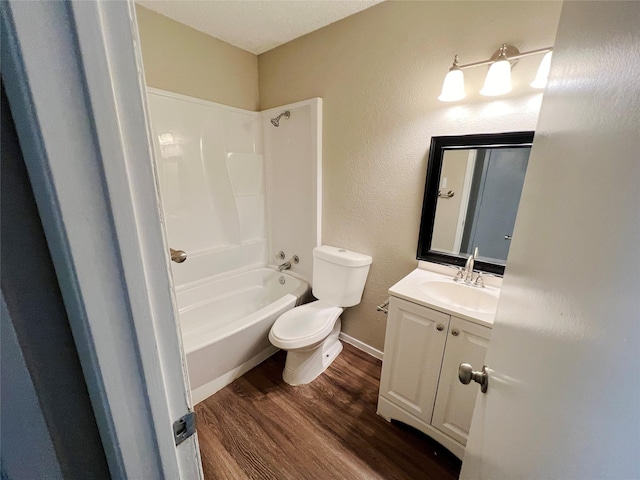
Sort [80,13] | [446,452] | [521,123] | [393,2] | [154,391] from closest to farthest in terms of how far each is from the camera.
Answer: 1. [80,13]
2. [154,391]
3. [521,123]
4. [446,452]
5. [393,2]

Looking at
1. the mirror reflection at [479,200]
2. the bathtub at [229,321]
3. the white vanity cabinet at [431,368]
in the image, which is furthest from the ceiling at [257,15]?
the bathtub at [229,321]

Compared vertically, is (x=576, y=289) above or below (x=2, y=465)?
above

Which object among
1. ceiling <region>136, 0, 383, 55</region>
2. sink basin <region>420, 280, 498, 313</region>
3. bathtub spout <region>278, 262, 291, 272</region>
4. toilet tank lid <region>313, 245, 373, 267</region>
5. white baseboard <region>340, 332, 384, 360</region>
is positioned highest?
ceiling <region>136, 0, 383, 55</region>

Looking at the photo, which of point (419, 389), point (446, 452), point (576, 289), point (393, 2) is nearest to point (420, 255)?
point (419, 389)

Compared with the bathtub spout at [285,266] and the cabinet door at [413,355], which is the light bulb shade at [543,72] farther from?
the bathtub spout at [285,266]

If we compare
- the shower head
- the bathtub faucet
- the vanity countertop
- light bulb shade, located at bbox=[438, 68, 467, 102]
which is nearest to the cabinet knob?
the vanity countertop

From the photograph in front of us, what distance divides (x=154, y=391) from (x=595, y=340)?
61 centimetres

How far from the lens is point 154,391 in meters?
0.41

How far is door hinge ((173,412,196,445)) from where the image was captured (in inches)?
18.1

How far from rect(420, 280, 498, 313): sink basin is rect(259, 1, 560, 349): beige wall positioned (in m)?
0.26

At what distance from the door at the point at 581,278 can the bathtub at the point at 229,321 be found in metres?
1.20

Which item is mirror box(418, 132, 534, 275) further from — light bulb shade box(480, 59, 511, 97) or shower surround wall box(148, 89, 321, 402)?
shower surround wall box(148, 89, 321, 402)

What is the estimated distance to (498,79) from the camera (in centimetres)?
120

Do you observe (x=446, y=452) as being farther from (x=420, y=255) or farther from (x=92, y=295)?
(x=92, y=295)
